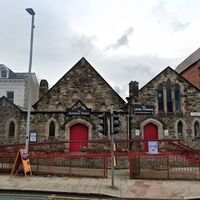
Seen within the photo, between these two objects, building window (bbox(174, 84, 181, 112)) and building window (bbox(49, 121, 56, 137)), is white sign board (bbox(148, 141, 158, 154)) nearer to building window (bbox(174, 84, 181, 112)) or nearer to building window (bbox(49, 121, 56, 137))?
building window (bbox(174, 84, 181, 112))

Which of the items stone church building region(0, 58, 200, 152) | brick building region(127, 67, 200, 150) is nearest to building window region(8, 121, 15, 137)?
stone church building region(0, 58, 200, 152)

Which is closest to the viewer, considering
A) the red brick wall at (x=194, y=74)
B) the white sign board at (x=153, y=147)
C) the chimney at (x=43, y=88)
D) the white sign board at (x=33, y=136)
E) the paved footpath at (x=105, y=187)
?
the paved footpath at (x=105, y=187)

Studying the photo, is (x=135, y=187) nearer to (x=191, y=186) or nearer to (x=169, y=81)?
(x=191, y=186)

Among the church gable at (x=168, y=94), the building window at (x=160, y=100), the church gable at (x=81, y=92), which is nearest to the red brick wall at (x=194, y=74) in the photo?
the church gable at (x=168, y=94)

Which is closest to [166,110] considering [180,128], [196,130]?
[180,128]

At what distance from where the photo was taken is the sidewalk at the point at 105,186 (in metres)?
7.93

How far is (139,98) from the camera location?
58.9ft

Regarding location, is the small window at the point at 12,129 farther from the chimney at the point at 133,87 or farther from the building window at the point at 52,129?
the chimney at the point at 133,87

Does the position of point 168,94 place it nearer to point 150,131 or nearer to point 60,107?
point 150,131

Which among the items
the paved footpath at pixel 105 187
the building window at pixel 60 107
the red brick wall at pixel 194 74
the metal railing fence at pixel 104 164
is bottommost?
the paved footpath at pixel 105 187

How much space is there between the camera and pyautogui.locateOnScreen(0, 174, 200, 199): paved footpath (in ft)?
26.0

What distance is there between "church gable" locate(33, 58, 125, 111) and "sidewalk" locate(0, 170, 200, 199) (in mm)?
9906

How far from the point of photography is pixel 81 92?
20250 mm

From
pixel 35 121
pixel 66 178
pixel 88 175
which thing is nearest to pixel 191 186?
pixel 88 175
